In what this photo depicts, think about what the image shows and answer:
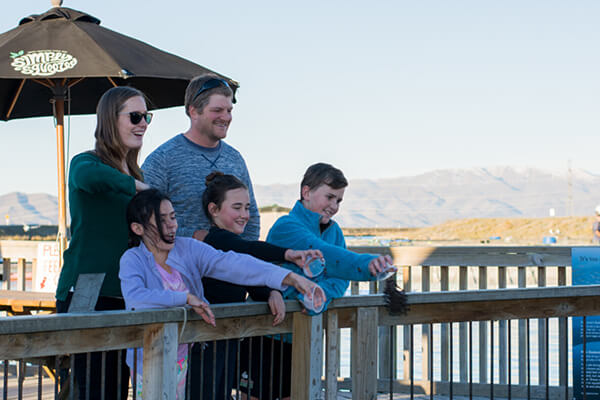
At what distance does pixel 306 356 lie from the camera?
276 cm

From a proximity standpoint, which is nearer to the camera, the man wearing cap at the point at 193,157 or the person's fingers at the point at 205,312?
the person's fingers at the point at 205,312

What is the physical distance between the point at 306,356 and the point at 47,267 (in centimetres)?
343

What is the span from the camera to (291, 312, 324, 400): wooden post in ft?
9.00

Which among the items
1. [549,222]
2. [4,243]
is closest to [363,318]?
Answer: [4,243]

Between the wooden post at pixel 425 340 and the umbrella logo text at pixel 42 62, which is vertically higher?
the umbrella logo text at pixel 42 62

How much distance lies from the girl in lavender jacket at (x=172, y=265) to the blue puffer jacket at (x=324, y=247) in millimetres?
243

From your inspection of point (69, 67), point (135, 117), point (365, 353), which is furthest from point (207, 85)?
point (69, 67)

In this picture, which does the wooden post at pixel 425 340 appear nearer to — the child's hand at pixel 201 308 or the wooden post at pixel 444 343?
the wooden post at pixel 444 343

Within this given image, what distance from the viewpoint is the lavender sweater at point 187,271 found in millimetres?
2287

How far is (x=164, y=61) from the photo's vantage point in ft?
15.8

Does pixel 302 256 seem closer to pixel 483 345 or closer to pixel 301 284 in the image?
pixel 301 284

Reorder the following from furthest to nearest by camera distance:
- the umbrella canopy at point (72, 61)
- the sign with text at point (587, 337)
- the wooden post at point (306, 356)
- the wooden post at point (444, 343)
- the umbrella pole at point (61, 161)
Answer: the umbrella pole at point (61, 161), the wooden post at point (444, 343), the sign with text at point (587, 337), the umbrella canopy at point (72, 61), the wooden post at point (306, 356)

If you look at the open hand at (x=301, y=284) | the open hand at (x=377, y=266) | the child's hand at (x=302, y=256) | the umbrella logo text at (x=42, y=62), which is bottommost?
the open hand at (x=301, y=284)

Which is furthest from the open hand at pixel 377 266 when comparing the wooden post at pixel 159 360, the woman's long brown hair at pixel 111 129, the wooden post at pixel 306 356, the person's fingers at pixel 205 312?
the woman's long brown hair at pixel 111 129
